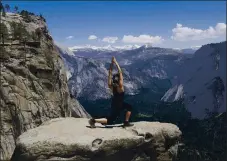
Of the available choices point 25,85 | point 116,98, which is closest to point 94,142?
point 116,98

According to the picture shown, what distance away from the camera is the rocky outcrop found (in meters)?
19.1

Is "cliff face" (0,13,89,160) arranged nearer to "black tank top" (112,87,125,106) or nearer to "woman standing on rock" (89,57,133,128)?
"woman standing on rock" (89,57,133,128)

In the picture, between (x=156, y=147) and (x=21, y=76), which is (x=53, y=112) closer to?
(x=21, y=76)

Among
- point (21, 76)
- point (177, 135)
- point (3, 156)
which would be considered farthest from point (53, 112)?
point (177, 135)

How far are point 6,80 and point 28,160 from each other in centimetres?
4977

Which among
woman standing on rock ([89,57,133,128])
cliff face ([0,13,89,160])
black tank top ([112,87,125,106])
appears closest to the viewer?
woman standing on rock ([89,57,133,128])

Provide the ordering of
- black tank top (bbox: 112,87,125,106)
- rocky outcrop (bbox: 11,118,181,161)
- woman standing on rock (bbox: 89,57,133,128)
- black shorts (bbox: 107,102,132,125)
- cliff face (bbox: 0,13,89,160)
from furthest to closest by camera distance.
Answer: cliff face (bbox: 0,13,89,160) < black shorts (bbox: 107,102,132,125) < black tank top (bbox: 112,87,125,106) < woman standing on rock (bbox: 89,57,133,128) < rocky outcrop (bbox: 11,118,181,161)

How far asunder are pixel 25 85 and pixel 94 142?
5114cm

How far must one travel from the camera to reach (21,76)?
6912cm

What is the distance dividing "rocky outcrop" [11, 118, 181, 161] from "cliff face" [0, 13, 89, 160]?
144ft

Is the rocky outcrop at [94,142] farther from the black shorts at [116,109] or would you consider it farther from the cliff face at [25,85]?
the cliff face at [25,85]

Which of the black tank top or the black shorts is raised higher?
the black tank top

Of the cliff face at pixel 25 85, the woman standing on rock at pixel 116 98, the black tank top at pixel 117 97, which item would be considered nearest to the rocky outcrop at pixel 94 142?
the woman standing on rock at pixel 116 98

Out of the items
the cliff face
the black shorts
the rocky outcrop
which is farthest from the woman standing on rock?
the cliff face
